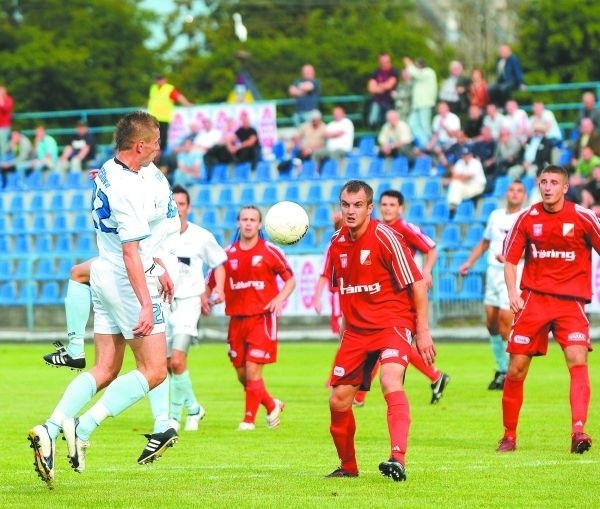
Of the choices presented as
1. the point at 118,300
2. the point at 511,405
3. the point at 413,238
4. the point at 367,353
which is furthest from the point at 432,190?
the point at 118,300

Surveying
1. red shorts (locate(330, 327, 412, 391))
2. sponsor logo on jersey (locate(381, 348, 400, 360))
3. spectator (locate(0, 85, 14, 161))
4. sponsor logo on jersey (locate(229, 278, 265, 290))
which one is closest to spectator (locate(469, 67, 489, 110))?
spectator (locate(0, 85, 14, 161))

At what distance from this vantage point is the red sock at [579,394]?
37.2ft

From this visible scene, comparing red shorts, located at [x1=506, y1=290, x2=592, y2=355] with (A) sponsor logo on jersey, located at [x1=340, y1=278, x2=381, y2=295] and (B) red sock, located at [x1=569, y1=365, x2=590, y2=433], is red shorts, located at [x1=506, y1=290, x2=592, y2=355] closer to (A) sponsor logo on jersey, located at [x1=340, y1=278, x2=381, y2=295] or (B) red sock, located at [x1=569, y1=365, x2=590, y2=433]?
(B) red sock, located at [x1=569, y1=365, x2=590, y2=433]

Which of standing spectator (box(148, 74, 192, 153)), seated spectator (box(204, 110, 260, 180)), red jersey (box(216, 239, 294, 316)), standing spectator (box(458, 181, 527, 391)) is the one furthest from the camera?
seated spectator (box(204, 110, 260, 180))

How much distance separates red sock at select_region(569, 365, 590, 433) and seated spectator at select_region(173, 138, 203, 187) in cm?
2145

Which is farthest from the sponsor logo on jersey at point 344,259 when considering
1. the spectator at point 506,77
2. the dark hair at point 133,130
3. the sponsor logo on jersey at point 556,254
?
the spectator at point 506,77

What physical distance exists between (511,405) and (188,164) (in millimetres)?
21793

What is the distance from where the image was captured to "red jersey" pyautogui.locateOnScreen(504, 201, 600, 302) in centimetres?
1167

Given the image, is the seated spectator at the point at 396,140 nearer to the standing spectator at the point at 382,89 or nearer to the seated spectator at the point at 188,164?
the standing spectator at the point at 382,89

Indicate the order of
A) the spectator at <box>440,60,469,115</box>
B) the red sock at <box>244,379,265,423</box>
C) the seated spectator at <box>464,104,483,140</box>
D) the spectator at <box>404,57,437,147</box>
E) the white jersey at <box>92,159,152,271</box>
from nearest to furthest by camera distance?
the white jersey at <box>92,159,152,271</box>, the red sock at <box>244,379,265,423</box>, the seated spectator at <box>464,104,483,140</box>, the spectator at <box>440,60,469,115</box>, the spectator at <box>404,57,437,147</box>

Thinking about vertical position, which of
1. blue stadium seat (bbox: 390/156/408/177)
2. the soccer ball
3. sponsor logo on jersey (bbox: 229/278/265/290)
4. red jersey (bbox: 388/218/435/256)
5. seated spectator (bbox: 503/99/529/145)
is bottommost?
sponsor logo on jersey (bbox: 229/278/265/290)

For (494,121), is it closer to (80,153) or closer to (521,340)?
(80,153)

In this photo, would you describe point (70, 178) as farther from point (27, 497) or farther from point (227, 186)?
point (27, 497)

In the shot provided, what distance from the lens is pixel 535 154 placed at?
2795cm
